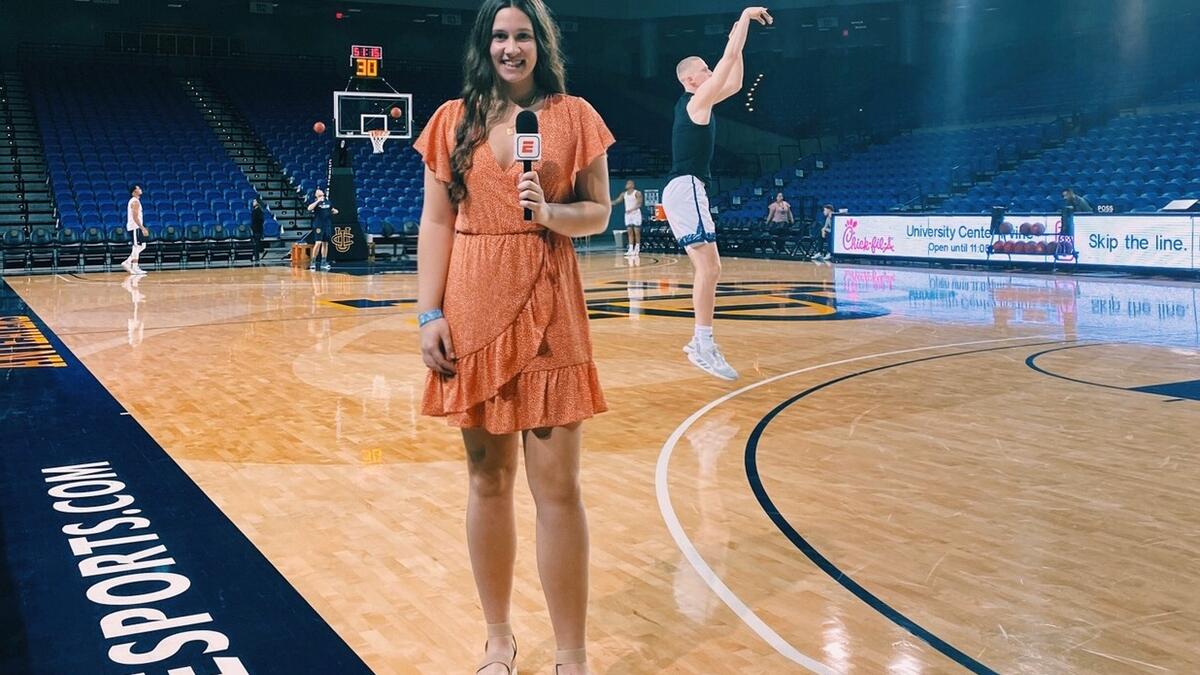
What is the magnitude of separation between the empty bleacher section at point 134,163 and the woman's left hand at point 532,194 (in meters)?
18.1

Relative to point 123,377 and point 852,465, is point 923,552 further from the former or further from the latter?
point 123,377

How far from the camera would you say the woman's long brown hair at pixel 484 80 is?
224 cm

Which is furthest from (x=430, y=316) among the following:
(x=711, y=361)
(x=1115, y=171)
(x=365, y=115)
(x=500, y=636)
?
(x=1115, y=171)

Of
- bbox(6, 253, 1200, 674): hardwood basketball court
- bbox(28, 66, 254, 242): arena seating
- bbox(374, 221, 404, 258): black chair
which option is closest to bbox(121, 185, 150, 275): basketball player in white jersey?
bbox(28, 66, 254, 242): arena seating

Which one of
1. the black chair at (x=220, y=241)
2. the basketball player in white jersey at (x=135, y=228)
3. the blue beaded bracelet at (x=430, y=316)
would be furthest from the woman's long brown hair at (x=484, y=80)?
the black chair at (x=220, y=241)

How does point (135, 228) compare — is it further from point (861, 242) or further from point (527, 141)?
point (527, 141)

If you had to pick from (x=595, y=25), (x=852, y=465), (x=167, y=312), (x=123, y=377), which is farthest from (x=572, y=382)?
(x=595, y=25)

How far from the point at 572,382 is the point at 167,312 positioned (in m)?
9.46

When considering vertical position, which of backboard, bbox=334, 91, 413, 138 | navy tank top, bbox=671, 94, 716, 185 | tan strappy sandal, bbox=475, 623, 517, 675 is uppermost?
backboard, bbox=334, 91, 413, 138

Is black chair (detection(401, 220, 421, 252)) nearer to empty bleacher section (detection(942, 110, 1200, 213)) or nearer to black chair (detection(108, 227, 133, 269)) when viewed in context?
black chair (detection(108, 227, 133, 269))

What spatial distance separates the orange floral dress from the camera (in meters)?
2.22

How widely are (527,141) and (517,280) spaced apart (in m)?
0.30

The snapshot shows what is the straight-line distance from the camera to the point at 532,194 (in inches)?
81.4

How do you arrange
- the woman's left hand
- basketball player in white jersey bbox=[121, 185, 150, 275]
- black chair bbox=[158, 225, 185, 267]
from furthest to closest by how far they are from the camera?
black chair bbox=[158, 225, 185, 267] < basketball player in white jersey bbox=[121, 185, 150, 275] < the woman's left hand
